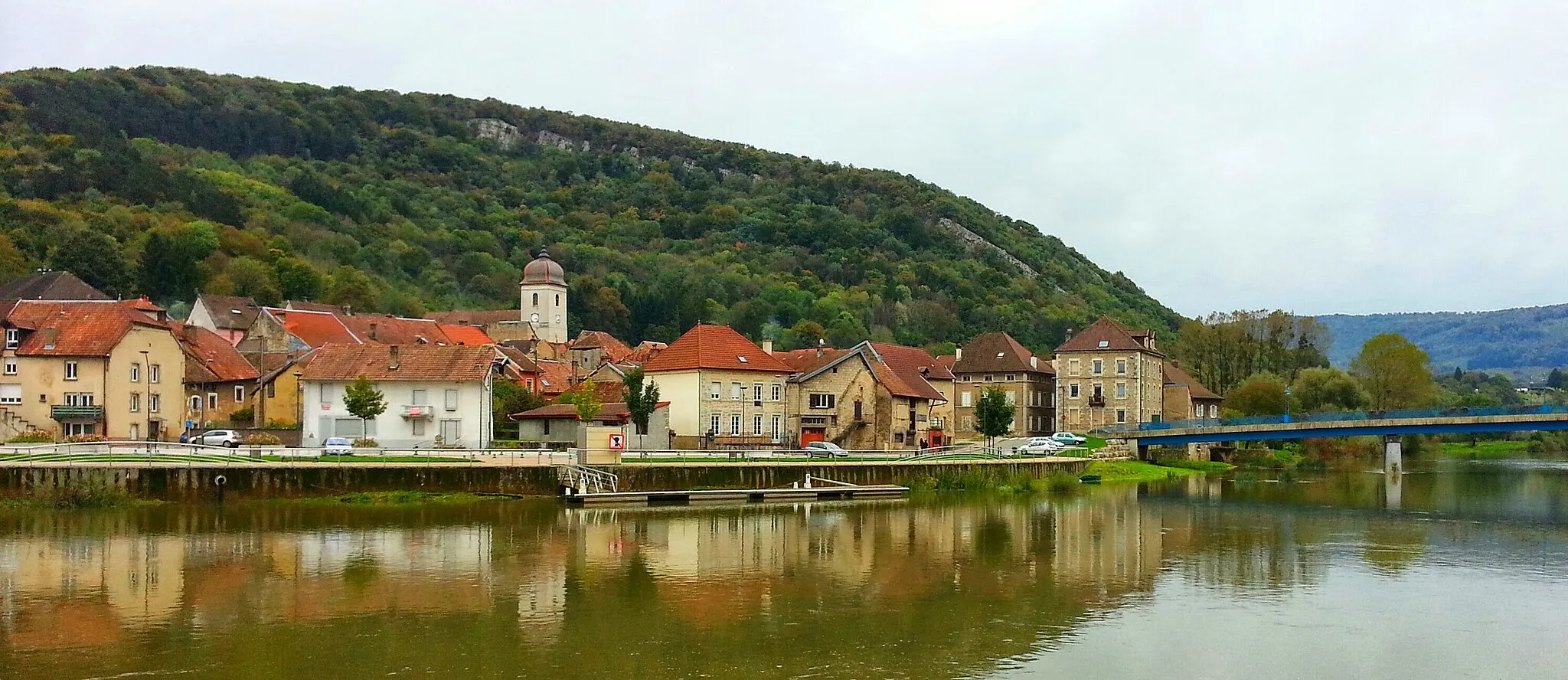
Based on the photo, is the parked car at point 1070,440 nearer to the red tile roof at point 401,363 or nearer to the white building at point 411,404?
the red tile roof at point 401,363

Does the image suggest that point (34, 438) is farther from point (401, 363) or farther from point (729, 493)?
point (729, 493)

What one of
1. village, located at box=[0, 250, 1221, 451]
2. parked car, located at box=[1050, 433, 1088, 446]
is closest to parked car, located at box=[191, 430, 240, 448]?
village, located at box=[0, 250, 1221, 451]

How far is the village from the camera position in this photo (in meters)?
57.4

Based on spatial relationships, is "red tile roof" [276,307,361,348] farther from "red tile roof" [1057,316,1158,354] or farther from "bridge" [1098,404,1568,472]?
"bridge" [1098,404,1568,472]

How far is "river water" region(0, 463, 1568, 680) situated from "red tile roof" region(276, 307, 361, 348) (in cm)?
3257

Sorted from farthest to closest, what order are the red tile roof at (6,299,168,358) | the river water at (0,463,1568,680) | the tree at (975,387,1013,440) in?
the tree at (975,387,1013,440)
the red tile roof at (6,299,168,358)
the river water at (0,463,1568,680)

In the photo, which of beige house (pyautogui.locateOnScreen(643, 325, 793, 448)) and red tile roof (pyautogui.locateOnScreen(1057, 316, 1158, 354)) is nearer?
beige house (pyautogui.locateOnScreen(643, 325, 793, 448))

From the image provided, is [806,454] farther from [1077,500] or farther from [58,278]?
[58,278]

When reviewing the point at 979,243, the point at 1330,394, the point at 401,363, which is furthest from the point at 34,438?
the point at 979,243

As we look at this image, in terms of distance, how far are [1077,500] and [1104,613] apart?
1115 inches

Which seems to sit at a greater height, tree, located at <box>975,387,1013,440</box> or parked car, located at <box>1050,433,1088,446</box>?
tree, located at <box>975,387,1013,440</box>

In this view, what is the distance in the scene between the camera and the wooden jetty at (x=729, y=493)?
162 feet

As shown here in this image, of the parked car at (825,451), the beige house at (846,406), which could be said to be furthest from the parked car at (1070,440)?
the parked car at (825,451)

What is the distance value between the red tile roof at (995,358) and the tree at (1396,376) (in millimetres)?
26968
